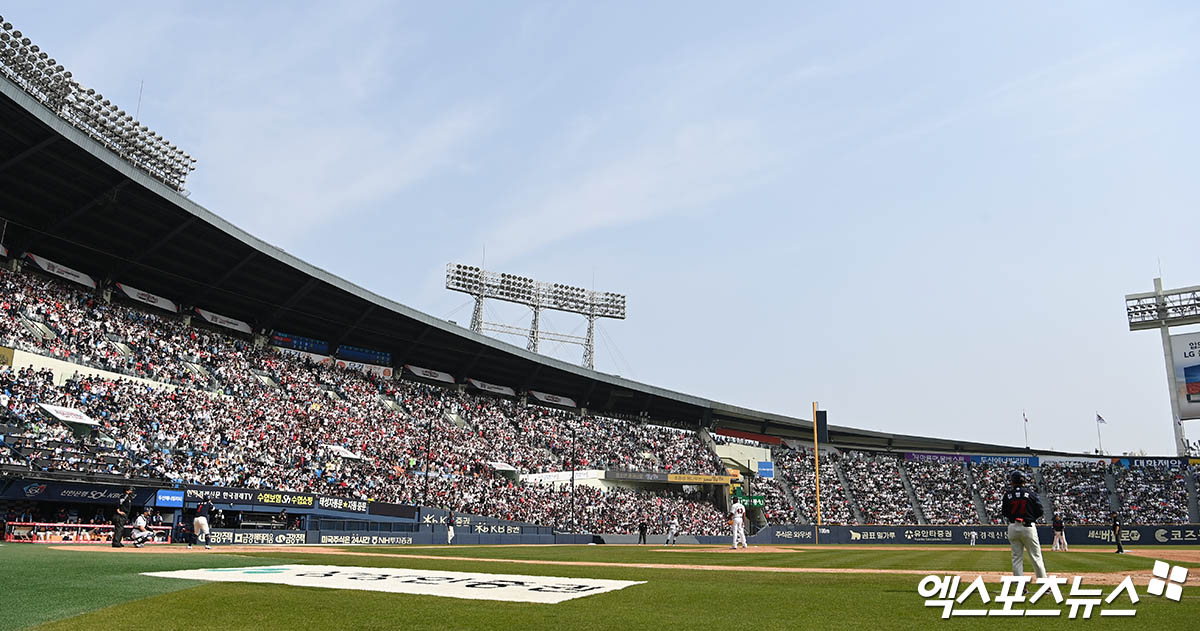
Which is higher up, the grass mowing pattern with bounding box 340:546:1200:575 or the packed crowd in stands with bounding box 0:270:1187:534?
the packed crowd in stands with bounding box 0:270:1187:534

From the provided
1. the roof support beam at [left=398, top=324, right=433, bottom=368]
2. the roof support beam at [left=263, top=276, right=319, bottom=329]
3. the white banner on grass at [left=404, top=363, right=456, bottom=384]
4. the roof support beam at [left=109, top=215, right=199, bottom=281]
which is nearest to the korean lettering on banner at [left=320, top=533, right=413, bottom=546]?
the roof support beam at [left=263, top=276, right=319, bottom=329]

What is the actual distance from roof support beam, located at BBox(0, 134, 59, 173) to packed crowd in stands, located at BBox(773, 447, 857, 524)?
51441 mm

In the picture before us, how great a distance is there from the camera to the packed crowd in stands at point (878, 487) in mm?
59750

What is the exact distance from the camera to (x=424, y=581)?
39.9ft

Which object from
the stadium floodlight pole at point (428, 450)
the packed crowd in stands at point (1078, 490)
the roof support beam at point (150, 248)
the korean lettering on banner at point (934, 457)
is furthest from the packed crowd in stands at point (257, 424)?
the packed crowd in stands at point (1078, 490)

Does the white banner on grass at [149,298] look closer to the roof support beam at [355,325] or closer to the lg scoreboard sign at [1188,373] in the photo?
the roof support beam at [355,325]

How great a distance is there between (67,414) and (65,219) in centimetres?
1072

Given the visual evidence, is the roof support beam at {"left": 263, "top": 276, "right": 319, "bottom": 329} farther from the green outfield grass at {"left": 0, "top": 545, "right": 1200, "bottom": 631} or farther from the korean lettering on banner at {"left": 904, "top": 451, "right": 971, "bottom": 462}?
the korean lettering on banner at {"left": 904, "top": 451, "right": 971, "bottom": 462}

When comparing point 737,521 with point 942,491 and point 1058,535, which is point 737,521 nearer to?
point 1058,535

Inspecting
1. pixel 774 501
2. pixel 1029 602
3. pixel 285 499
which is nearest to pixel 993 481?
pixel 774 501

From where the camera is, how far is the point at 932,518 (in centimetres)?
5956

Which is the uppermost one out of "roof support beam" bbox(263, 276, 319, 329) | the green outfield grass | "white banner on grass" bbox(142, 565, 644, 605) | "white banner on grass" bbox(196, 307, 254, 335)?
"roof support beam" bbox(263, 276, 319, 329)

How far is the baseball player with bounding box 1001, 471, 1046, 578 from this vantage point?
11.6 m

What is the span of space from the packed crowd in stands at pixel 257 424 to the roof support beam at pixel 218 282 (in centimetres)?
172
